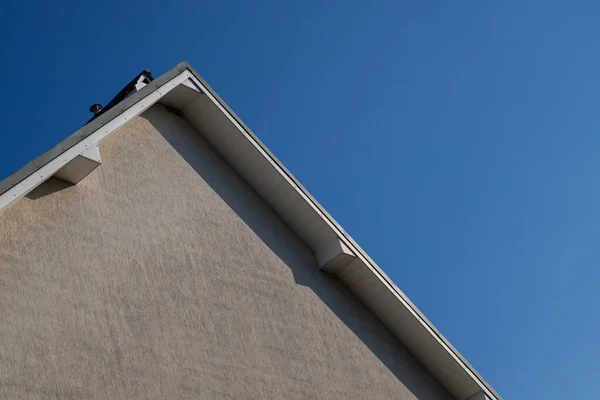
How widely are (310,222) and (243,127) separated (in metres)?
1.63

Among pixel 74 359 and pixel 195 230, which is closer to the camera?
pixel 74 359

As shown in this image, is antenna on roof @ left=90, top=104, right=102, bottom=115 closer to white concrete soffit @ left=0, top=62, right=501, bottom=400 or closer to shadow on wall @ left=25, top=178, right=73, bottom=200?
white concrete soffit @ left=0, top=62, right=501, bottom=400

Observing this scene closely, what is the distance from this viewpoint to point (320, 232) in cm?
1131

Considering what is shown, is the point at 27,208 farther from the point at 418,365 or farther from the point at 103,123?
the point at 418,365

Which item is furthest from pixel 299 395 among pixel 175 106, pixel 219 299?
pixel 175 106

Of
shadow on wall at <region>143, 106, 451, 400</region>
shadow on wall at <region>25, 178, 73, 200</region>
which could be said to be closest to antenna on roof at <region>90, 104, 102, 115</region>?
shadow on wall at <region>143, 106, 451, 400</region>

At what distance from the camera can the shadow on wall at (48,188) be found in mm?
8570

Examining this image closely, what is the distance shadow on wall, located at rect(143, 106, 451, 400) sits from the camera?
10.9 metres

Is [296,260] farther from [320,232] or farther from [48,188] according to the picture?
[48,188]

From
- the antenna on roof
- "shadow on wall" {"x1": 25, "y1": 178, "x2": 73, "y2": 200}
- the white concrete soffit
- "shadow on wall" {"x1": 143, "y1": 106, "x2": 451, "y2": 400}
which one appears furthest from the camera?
the antenna on roof

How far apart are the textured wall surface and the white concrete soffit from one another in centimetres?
18

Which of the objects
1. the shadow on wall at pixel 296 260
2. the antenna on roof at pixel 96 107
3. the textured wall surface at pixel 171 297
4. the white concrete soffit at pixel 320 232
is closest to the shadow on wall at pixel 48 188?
the textured wall surface at pixel 171 297

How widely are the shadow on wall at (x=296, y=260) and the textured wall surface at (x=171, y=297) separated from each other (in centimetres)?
2

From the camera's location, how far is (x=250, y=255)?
1045 centimetres
